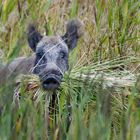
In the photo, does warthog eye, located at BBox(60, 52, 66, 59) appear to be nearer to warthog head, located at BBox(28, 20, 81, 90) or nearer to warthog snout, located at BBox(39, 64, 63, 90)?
warthog head, located at BBox(28, 20, 81, 90)

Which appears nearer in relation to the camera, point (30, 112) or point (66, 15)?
point (30, 112)

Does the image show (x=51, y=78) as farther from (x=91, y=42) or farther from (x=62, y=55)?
(x=91, y=42)

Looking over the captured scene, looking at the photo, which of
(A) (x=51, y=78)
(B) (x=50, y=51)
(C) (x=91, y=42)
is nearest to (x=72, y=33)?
(C) (x=91, y=42)

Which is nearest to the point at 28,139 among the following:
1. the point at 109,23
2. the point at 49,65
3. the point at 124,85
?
the point at 124,85

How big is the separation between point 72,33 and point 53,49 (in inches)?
11.2

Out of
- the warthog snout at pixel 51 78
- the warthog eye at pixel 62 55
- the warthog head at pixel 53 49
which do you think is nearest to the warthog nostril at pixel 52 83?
the warthog snout at pixel 51 78

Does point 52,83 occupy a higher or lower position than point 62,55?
lower

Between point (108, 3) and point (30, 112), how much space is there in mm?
3114

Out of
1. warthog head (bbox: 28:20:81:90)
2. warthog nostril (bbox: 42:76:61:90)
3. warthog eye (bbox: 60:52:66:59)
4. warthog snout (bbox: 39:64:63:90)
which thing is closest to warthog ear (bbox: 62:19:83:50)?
warthog head (bbox: 28:20:81:90)

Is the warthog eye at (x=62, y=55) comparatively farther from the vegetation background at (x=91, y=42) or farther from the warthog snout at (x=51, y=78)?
the warthog snout at (x=51, y=78)

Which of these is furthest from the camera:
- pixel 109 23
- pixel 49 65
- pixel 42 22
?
pixel 42 22

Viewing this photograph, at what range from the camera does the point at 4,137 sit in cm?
280

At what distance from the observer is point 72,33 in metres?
→ 6.04

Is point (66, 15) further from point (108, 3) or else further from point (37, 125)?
point (37, 125)
